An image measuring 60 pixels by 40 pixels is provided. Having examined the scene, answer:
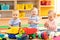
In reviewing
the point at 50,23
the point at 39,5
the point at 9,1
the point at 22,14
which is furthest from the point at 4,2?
the point at 50,23

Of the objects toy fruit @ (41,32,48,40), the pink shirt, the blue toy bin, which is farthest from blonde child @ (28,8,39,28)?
the blue toy bin

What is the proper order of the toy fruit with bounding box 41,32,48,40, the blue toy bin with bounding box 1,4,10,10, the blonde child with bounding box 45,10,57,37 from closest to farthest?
the toy fruit with bounding box 41,32,48,40 → the blonde child with bounding box 45,10,57,37 → the blue toy bin with bounding box 1,4,10,10

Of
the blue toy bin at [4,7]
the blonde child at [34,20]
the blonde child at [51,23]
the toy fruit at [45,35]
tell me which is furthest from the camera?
the blue toy bin at [4,7]

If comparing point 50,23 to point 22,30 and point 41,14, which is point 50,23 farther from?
point 41,14

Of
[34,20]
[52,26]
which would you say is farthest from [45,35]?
[34,20]

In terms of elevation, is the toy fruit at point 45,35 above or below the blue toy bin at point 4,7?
below

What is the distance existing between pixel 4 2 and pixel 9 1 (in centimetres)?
15

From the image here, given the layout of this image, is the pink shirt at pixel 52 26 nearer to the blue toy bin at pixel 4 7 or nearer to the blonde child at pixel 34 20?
the blonde child at pixel 34 20

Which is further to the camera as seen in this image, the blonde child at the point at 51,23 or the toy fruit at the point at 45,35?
the blonde child at the point at 51,23

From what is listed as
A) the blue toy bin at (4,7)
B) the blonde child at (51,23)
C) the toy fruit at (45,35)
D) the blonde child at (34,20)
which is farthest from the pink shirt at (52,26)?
the blue toy bin at (4,7)

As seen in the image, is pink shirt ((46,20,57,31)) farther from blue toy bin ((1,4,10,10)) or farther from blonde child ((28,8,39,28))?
blue toy bin ((1,4,10,10))

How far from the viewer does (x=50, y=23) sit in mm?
2113

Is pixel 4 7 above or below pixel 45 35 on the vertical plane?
above

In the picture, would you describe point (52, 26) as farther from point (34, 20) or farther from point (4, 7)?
point (4, 7)
